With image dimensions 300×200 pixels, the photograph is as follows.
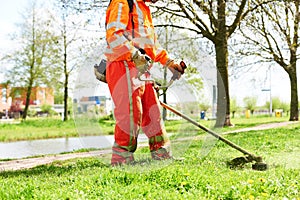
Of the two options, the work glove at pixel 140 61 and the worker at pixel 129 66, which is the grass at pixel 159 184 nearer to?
the worker at pixel 129 66

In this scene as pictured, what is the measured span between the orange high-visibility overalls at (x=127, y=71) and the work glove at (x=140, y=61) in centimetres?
6

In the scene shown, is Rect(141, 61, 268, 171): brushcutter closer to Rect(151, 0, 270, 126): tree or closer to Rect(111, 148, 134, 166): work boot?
Rect(111, 148, 134, 166): work boot

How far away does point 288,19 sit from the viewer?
57.6 ft

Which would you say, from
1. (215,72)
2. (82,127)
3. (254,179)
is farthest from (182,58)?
(254,179)

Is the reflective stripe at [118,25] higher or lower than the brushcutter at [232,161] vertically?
higher

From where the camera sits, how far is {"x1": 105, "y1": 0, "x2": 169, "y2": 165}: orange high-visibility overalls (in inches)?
163

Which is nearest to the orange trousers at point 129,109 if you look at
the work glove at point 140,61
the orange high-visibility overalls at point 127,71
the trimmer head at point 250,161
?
the orange high-visibility overalls at point 127,71

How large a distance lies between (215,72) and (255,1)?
997cm

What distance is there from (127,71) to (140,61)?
0.25 metres

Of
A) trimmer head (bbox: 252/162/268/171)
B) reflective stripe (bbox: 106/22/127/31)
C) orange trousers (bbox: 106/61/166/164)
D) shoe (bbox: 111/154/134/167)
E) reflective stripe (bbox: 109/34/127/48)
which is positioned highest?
reflective stripe (bbox: 106/22/127/31)

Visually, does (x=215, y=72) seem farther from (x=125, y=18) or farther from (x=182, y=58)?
(x=125, y=18)

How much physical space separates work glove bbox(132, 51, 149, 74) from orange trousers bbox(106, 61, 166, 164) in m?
0.12

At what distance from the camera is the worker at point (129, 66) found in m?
4.13

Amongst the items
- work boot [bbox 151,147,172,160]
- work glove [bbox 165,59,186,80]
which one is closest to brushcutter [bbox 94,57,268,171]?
work glove [bbox 165,59,186,80]
